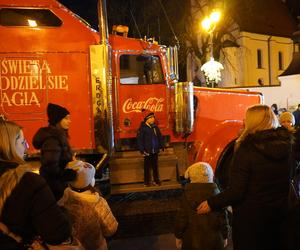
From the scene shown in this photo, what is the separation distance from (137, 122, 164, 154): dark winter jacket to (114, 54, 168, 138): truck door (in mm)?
212

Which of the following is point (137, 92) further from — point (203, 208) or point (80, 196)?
point (203, 208)

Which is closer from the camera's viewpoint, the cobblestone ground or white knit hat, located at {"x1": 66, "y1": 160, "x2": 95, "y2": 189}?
white knit hat, located at {"x1": 66, "y1": 160, "x2": 95, "y2": 189}

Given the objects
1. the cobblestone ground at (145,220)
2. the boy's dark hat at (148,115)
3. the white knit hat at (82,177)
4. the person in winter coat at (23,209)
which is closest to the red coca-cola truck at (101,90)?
the boy's dark hat at (148,115)

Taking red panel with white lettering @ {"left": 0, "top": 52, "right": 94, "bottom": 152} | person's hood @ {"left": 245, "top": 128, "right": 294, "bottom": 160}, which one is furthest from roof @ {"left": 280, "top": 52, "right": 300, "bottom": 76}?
person's hood @ {"left": 245, "top": 128, "right": 294, "bottom": 160}

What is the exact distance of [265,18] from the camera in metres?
44.4

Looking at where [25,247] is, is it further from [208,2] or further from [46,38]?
[208,2]

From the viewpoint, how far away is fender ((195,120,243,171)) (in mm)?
7207

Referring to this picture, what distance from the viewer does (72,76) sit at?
6508 millimetres

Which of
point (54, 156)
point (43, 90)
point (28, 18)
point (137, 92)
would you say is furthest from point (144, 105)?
point (54, 156)

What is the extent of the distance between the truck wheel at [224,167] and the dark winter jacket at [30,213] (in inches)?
206

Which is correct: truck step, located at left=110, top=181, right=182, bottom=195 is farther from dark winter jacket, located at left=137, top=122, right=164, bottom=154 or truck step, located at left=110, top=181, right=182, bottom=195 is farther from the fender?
the fender

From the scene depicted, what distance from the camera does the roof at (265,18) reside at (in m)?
36.4

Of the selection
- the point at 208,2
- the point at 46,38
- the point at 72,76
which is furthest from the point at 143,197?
the point at 208,2

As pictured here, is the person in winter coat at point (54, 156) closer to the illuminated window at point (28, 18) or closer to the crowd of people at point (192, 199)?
the crowd of people at point (192, 199)
